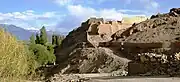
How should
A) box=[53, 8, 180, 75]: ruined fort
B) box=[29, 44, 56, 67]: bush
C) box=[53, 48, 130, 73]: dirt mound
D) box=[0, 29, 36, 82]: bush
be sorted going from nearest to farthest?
box=[0, 29, 36, 82]: bush, box=[53, 8, 180, 75]: ruined fort, box=[53, 48, 130, 73]: dirt mound, box=[29, 44, 56, 67]: bush

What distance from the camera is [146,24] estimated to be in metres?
64.6

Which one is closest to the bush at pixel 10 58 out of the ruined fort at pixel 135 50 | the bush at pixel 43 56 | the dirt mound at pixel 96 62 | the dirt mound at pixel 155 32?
the ruined fort at pixel 135 50

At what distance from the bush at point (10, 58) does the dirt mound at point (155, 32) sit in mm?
37244

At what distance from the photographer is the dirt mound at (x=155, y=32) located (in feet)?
181

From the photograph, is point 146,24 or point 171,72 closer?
point 171,72

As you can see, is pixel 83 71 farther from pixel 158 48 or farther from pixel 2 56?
pixel 2 56

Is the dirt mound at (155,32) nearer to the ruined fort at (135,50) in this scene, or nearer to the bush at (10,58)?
the ruined fort at (135,50)

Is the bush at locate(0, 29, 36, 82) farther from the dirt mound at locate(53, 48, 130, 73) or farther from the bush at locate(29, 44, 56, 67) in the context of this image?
the bush at locate(29, 44, 56, 67)

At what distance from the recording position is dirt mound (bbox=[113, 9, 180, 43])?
5509 centimetres

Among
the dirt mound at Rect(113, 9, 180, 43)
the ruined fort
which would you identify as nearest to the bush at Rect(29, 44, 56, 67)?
the ruined fort

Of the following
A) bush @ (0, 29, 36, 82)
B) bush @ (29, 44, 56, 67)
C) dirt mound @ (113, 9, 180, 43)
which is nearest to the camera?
bush @ (0, 29, 36, 82)

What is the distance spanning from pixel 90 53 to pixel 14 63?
38.4 meters

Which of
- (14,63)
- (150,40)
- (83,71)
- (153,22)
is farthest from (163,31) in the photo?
(14,63)

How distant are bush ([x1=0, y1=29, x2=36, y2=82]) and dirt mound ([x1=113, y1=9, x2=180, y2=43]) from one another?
37244 mm
